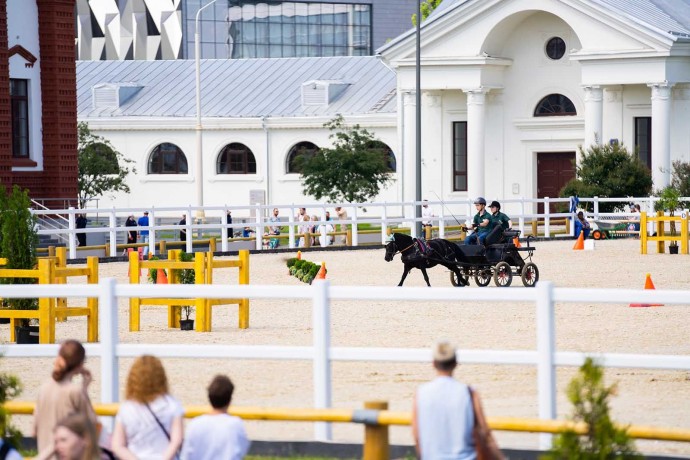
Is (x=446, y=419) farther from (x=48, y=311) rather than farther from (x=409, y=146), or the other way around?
(x=409, y=146)

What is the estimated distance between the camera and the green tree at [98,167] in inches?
2547

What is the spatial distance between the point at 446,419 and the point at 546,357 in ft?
7.03

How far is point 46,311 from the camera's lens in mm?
17000

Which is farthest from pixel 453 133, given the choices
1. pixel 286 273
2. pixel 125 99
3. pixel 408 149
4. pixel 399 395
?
pixel 399 395

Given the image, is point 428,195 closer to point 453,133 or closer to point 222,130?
point 453,133

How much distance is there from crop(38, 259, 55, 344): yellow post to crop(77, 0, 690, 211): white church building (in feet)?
138

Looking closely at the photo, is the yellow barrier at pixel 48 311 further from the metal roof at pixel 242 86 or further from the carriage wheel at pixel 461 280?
the metal roof at pixel 242 86

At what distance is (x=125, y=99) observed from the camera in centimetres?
7338

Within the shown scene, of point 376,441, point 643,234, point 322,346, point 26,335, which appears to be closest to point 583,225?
point 643,234

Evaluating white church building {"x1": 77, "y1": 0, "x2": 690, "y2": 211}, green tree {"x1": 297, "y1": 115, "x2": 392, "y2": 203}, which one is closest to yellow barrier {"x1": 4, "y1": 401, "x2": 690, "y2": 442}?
white church building {"x1": 77, "y1": 0, "x2": 690, "y2": 211}

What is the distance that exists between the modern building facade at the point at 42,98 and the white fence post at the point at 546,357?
105 ft

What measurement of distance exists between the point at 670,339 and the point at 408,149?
45118mm

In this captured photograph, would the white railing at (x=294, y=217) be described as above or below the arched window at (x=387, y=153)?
below

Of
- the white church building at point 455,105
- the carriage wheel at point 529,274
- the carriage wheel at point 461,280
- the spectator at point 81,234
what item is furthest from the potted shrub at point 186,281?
the white church building at point 455,105
